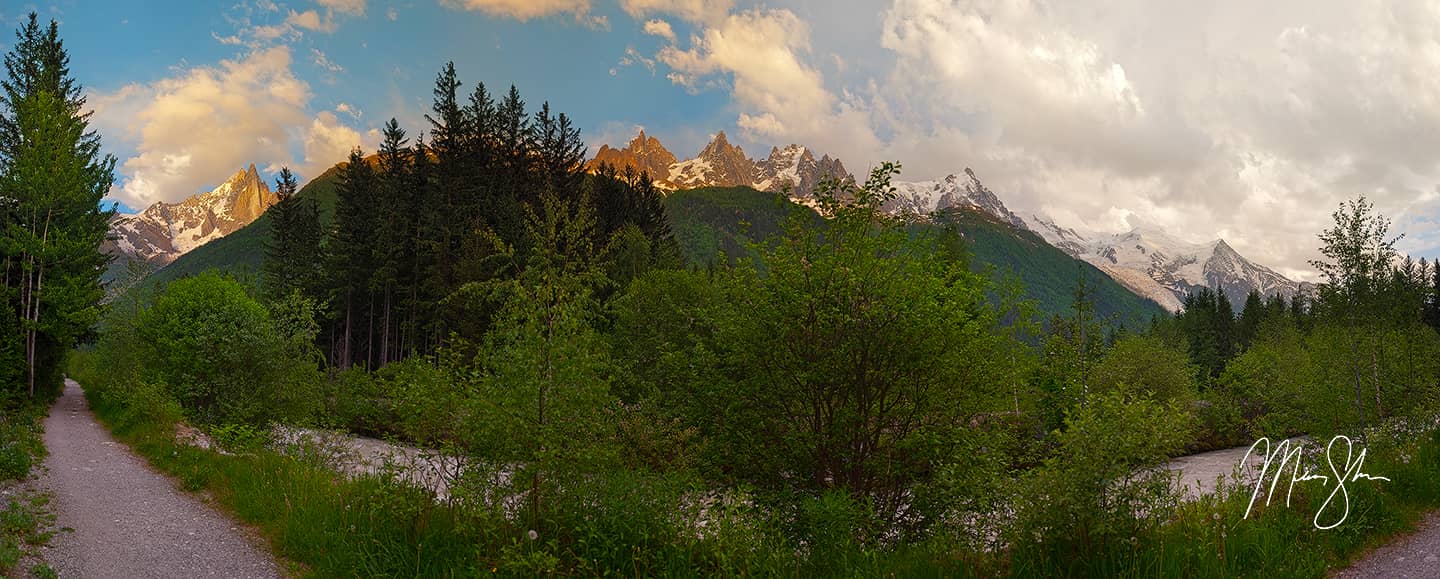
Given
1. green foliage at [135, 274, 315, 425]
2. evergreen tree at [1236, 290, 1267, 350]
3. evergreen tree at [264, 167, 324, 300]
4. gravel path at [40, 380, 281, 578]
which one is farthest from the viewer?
evergreen tree at [1236, 290, 1267, 350]

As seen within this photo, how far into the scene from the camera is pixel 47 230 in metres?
34.6

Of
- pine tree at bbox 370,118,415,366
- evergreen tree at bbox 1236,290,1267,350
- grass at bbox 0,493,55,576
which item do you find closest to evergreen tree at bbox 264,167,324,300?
pine tree at bbox 370,118,415,366

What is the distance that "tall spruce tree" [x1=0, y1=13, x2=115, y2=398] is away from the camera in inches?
1312

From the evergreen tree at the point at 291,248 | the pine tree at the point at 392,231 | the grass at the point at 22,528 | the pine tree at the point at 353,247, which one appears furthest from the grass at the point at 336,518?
the evergreen tree at the point at 291,248

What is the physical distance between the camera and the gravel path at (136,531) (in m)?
10.0

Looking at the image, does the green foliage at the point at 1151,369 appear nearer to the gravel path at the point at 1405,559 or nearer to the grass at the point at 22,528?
the gravel path at the point at 1405,559

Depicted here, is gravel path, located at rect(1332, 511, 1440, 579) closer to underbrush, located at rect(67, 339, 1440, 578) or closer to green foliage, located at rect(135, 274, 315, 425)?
underbrush, located at rect(67, 339, 1440, 578)

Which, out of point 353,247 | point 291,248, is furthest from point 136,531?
point 291,248

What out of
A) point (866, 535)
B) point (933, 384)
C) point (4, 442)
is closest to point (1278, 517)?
point (933, 384)

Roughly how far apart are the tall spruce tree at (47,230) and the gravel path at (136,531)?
21.8 meters

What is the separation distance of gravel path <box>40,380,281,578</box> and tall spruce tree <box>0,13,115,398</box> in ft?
71.5

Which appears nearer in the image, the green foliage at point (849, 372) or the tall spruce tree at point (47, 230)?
the green foliage at point (849, 372)

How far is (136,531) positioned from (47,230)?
3415 cm

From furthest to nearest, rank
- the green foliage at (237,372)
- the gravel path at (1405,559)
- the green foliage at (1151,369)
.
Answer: the green foliage at (1151,369)
the green foliage at (237,372)
the gravel path at (1405,559)
